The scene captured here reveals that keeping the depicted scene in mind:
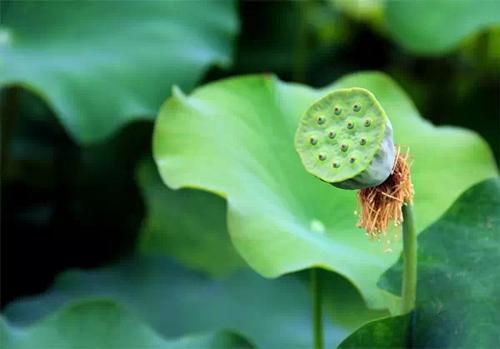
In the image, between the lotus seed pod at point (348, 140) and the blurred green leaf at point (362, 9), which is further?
the blurred green leaf at point (362, 9)

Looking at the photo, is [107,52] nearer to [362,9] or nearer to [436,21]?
[436,21]

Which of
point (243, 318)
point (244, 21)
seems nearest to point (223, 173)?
point (243, 318)

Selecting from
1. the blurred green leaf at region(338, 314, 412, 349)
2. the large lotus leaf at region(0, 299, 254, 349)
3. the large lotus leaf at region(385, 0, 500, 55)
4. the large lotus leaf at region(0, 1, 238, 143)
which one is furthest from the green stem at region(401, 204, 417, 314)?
the large lotus leaf at region(385, 0, 500, 55)

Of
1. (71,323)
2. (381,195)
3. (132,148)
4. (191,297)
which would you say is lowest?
(132,148)

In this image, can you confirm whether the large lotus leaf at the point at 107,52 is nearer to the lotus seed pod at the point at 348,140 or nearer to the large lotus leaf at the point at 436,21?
the large lotus leaf at the point at 436,21

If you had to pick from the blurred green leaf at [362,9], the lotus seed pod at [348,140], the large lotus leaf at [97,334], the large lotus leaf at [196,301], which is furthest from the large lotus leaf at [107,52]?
the lotus seed pod at [348,140]

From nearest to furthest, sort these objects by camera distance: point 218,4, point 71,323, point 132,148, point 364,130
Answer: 1. point 364,130
2. point 71,323
3. point 218,4
4. point 132,148

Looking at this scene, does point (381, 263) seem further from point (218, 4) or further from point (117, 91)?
point (218, 4)

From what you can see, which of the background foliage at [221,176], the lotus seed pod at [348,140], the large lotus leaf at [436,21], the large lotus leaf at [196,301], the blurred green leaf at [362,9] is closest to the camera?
the lotus seed pod at [348,140]
